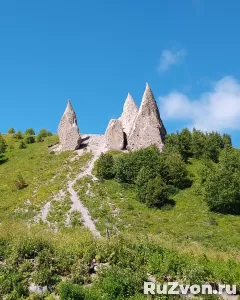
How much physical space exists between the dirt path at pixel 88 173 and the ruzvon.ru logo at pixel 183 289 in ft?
38.7

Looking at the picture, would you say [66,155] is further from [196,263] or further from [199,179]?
[196,263]

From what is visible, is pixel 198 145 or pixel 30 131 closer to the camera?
pixel 198 145

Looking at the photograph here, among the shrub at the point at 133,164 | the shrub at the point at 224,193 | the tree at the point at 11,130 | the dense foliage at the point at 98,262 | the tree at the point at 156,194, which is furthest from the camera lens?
the tree at the point at 11,130

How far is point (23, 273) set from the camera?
46.5ft

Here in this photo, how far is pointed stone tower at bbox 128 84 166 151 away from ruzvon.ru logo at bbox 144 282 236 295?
41516 mm

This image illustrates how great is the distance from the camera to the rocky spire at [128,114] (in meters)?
60.7

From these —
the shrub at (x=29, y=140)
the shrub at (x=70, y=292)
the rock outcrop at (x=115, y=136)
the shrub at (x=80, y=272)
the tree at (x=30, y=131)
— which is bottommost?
the shrub at (x=70, y=292)

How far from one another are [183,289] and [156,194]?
91.4 feet

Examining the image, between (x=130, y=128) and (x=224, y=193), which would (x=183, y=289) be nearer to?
(x=224, y=193)

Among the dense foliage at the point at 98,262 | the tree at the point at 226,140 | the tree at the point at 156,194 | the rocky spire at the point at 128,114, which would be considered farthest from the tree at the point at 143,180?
the dense foliage at the point at 98,262

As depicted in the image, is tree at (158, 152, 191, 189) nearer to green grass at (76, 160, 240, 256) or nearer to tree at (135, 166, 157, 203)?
green grass at (76, 160, 240, 256)

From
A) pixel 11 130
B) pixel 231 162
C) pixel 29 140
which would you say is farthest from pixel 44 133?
pixel 231 162

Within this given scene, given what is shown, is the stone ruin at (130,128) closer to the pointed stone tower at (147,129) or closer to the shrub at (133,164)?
the pointed stone tower at (147,129)

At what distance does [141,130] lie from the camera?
182ft
